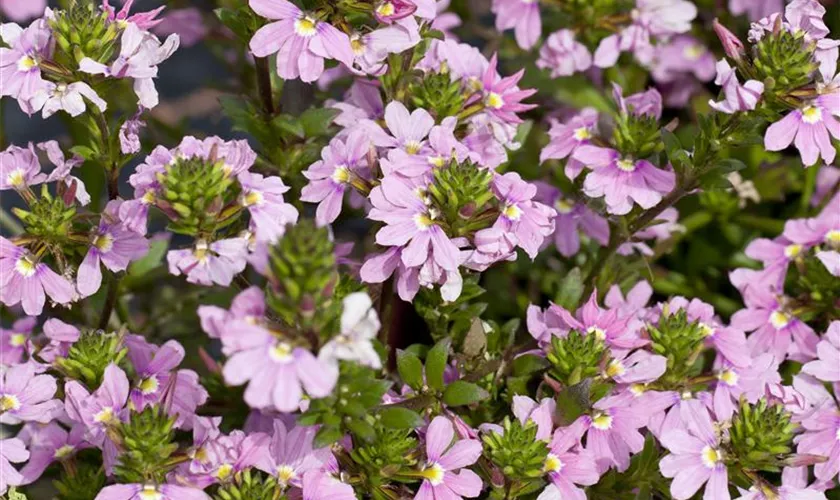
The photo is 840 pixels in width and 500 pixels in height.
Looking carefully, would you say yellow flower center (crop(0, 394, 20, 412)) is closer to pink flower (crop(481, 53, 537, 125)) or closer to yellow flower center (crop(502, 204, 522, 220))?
yellow flower center (crop(502, 204, 522, 220))

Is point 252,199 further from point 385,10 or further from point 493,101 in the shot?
point 493,101

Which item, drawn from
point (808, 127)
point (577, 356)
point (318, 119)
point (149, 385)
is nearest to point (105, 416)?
point (149, 385)

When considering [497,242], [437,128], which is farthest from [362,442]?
[437,128]

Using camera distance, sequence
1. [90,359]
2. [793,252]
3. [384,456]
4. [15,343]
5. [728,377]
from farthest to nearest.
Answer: [793,252] < [15,343] < [728,377] < [90,359] < [384,456]

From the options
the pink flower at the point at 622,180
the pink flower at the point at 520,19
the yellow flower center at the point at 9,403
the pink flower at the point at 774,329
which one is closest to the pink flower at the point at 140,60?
the yellow flower center at the point at 9,403

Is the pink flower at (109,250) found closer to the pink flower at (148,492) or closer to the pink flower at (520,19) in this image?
the pink flower at (148,492)

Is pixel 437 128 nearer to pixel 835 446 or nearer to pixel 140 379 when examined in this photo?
pixel 140 379

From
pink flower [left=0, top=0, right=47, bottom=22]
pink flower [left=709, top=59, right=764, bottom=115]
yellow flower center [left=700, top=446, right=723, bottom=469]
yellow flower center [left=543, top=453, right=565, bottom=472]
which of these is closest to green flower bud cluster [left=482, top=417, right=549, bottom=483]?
yellow flower center [left=543, top=453, right=565, bottom=472]

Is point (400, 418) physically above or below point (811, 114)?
below
